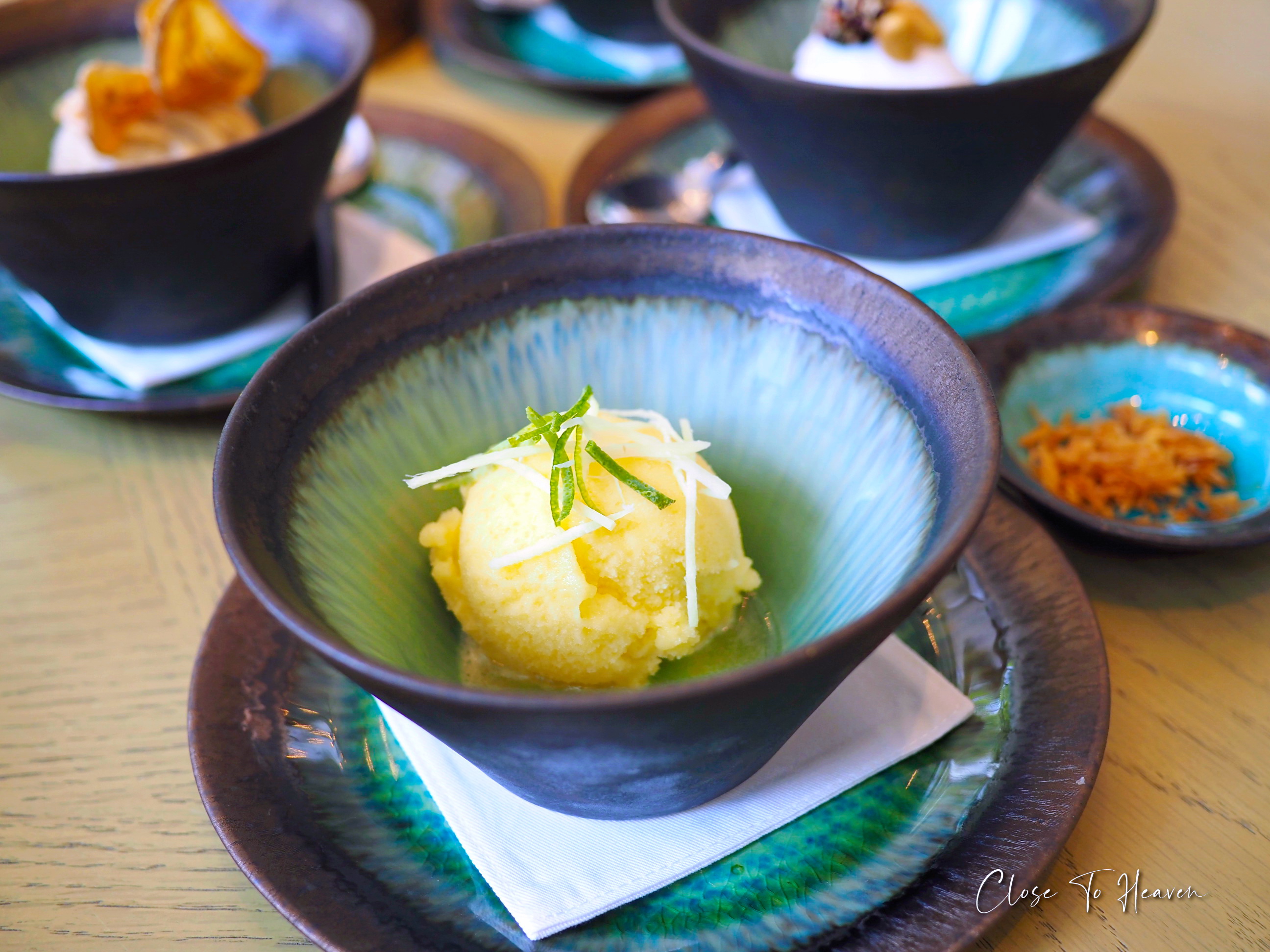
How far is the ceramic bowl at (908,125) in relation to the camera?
1.03 m

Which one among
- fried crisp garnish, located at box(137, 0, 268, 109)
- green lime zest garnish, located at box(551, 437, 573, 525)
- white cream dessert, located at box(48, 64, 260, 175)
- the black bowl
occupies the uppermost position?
green lime zest garnish, located at box(551, 437, 573, 525)

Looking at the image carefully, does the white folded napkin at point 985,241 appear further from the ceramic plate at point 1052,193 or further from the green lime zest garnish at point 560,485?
the green lime zest garnish at point 560,485

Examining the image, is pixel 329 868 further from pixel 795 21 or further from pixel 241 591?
pixel 795 21

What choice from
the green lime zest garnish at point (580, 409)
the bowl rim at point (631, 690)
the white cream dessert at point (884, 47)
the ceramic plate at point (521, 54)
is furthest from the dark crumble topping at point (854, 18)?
the green lime zest garnish at point (580, 409)

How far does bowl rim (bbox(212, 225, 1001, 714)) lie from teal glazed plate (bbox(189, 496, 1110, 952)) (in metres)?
0.17

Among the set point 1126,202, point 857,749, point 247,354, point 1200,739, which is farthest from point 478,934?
point 1126,202


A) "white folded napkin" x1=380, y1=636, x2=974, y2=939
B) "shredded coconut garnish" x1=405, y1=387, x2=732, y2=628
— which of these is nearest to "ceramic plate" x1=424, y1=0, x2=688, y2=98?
"shredded coconut garnish" x1=405, y1=387, x2=732, y2=628

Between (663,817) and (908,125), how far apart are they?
0.78 m

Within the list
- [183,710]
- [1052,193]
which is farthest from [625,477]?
[1052,193]

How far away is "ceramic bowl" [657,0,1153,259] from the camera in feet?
3.37

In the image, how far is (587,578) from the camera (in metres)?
0.70

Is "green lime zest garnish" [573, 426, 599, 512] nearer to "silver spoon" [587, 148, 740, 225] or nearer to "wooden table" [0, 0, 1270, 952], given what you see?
"wooden table" [0, 0, 1270, 952]

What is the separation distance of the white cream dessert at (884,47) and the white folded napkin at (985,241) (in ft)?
0.58

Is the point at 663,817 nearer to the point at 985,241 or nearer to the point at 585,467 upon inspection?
the point at 585,467
